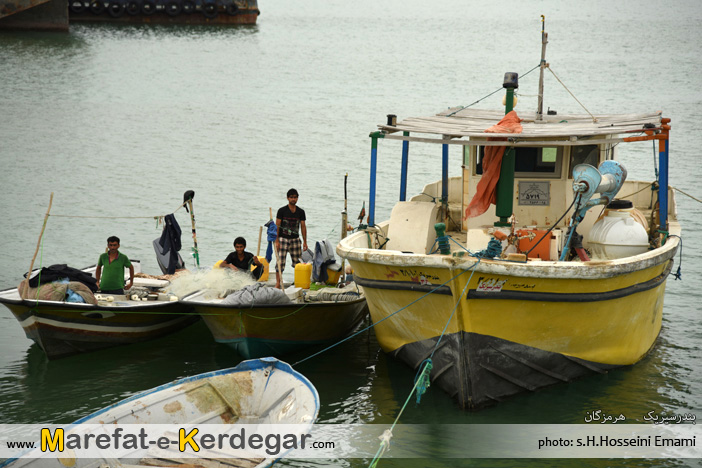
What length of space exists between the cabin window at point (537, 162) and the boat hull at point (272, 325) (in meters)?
3.05

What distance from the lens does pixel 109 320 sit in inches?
464

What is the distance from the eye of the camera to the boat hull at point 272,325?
36.5ft

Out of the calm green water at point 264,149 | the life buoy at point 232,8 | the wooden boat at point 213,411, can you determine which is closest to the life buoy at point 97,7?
the calm green water at point 264,149

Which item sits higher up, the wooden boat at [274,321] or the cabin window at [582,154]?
the cabin window at [582,154]

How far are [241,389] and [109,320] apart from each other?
10.6ft

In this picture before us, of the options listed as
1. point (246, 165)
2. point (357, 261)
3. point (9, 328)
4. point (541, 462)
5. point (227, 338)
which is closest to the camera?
point (541, 462)

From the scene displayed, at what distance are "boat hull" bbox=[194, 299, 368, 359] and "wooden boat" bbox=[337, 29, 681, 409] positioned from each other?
0.89 m

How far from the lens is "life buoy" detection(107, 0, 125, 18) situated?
61.6 m

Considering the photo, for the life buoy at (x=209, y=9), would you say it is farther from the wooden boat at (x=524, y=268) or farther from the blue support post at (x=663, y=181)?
the blue support post at (x=663, y=181)

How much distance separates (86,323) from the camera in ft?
38.1

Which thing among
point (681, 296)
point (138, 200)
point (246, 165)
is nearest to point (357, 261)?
point (681, 296)

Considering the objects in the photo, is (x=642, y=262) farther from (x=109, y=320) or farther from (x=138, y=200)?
(x=138, y=200)

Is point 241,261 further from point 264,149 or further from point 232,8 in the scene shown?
point 232,8

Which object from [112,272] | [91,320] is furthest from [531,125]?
[91,320]
